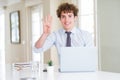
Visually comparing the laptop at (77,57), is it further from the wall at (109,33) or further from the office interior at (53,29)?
the wall at (109,33)

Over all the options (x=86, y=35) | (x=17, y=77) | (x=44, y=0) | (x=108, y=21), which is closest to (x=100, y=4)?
(x=108, y=21)

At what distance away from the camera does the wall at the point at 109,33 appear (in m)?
3.72

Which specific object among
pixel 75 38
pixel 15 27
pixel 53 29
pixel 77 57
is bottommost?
pixel 77 57

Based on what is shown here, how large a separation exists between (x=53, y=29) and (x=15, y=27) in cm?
250

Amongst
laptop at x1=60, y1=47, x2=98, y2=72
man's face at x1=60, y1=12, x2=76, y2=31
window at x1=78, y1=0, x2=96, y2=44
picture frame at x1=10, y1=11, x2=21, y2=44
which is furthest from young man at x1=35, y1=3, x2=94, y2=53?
picture frame at x1=10, y1=11, x2=21, y2=44

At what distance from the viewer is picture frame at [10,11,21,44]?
758 centimetres

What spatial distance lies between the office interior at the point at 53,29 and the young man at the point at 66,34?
0.49 metres

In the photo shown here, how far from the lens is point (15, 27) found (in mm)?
7824

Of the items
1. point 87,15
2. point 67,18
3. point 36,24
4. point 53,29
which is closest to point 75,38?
point 67,18

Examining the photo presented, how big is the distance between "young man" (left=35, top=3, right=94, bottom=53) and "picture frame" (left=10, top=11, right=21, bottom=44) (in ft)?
17.1

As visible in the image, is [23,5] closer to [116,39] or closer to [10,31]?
[10,31]

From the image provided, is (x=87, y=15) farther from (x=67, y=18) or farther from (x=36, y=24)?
(x=67, y=18)

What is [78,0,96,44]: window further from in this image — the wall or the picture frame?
the picture frame

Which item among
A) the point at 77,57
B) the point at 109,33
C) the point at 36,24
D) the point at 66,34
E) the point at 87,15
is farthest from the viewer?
the point at 36,24
